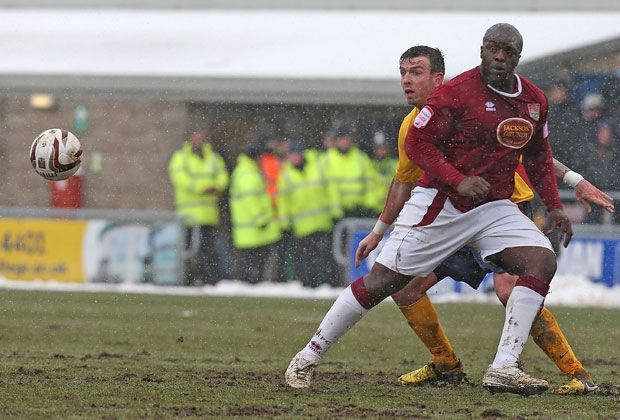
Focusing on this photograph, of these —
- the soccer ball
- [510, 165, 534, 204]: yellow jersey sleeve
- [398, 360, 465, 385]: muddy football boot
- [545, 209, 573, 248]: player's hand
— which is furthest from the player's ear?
the soccer ball

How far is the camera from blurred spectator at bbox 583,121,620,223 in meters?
16.5

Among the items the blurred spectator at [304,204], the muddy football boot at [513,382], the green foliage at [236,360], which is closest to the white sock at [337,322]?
the green foliage at [236,360]

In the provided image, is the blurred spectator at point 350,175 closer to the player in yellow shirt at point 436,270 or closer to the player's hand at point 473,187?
the player in yellow shirt at point 436,270

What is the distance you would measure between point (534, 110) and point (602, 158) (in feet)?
31.7

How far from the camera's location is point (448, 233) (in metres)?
7.33

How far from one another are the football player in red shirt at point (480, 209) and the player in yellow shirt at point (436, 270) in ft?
1.14

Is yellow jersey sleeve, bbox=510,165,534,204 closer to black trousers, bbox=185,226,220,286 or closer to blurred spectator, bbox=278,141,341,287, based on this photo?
blurred spectator, bbox=278,141,341,287

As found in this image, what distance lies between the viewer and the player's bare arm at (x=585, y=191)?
7.59 m

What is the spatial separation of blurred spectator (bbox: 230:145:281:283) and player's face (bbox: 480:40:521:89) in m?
10.8

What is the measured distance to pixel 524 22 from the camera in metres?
20.3

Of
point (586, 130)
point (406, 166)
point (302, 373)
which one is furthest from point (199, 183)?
point (302, 373)

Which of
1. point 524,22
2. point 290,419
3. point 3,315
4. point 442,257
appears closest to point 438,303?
point 3,315

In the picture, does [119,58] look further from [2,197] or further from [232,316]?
Result: [232,316]

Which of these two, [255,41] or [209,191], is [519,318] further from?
[255,41]
